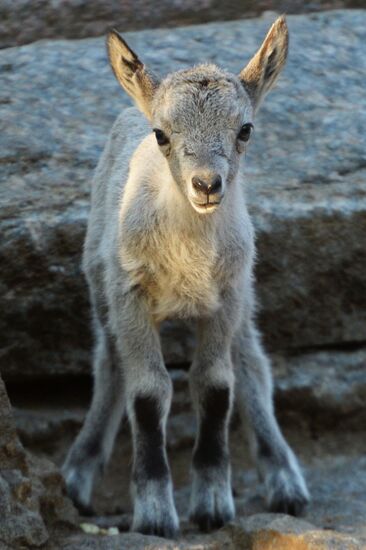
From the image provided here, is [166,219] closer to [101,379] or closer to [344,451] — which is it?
[101,379]

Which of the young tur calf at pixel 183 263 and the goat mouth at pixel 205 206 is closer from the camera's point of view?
the goat mouth at pixel 205 206

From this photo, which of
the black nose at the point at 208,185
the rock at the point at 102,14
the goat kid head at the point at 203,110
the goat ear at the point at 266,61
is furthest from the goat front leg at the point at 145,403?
the rock at the point at 102,14

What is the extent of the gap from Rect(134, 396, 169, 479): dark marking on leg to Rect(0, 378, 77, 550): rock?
0.54m

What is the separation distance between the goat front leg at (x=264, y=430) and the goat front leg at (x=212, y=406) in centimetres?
57

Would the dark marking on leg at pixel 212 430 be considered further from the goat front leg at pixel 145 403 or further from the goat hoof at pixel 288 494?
the goat hoof at pixel 288 494

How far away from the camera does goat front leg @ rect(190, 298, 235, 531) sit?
30.7 feet

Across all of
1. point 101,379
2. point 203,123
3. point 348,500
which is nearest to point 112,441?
point 101,379

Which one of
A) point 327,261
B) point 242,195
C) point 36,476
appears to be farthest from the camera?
point 327,261

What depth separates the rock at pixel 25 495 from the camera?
8023 mm

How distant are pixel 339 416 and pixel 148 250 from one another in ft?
9.45

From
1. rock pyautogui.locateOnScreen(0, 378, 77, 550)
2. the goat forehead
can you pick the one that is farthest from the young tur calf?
rock pyautogui.locateOnScreen(0, 378, 77, 550)

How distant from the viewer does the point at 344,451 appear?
11133 millimetres

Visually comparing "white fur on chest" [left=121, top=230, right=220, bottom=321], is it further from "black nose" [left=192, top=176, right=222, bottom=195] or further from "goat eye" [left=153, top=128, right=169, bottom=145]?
"black nose" [left=192, top=176, right=222, bottom=195]

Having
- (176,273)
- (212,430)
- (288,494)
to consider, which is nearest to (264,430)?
(288,494)
